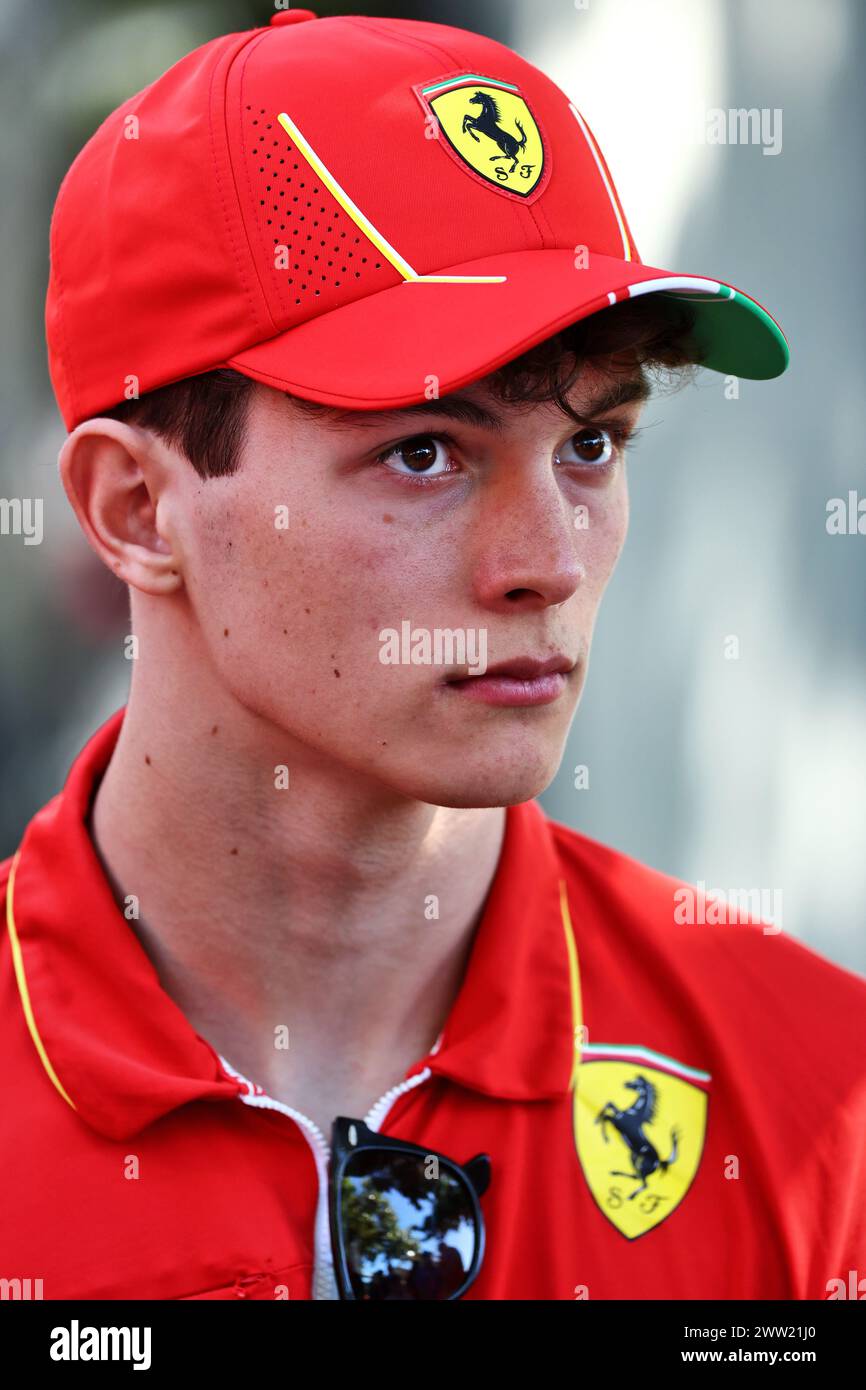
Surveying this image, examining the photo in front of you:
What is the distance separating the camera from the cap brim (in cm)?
143

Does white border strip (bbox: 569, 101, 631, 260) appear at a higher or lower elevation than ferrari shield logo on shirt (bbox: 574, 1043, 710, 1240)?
higher

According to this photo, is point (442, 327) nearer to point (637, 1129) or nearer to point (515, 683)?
point (515, 683)

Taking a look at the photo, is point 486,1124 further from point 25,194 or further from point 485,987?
point 25,194

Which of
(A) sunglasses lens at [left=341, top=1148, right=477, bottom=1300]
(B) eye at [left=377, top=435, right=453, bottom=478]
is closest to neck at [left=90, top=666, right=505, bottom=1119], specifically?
(A) sunglasses lens at [left=341, top=1148, right=477, bottom=1300]

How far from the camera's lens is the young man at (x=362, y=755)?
1.51 metres

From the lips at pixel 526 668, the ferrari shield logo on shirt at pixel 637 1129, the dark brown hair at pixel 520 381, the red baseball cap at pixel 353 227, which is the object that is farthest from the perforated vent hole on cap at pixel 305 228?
the ferrari shield logo on shirt at pixel 637 1129

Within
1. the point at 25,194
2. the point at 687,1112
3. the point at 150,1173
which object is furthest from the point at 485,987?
the point at 25,194

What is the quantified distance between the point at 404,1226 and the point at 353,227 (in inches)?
40.5

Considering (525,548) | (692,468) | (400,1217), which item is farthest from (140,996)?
(692,468)

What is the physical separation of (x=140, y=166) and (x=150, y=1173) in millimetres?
1066

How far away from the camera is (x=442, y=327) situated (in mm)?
1463

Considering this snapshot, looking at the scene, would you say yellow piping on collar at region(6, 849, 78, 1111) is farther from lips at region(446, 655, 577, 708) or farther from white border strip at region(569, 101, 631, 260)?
white border strip at region(569, 101, 631, 260)

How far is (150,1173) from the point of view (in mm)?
1569

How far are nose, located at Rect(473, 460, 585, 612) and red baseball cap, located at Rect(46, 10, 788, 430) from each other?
0.47ft
